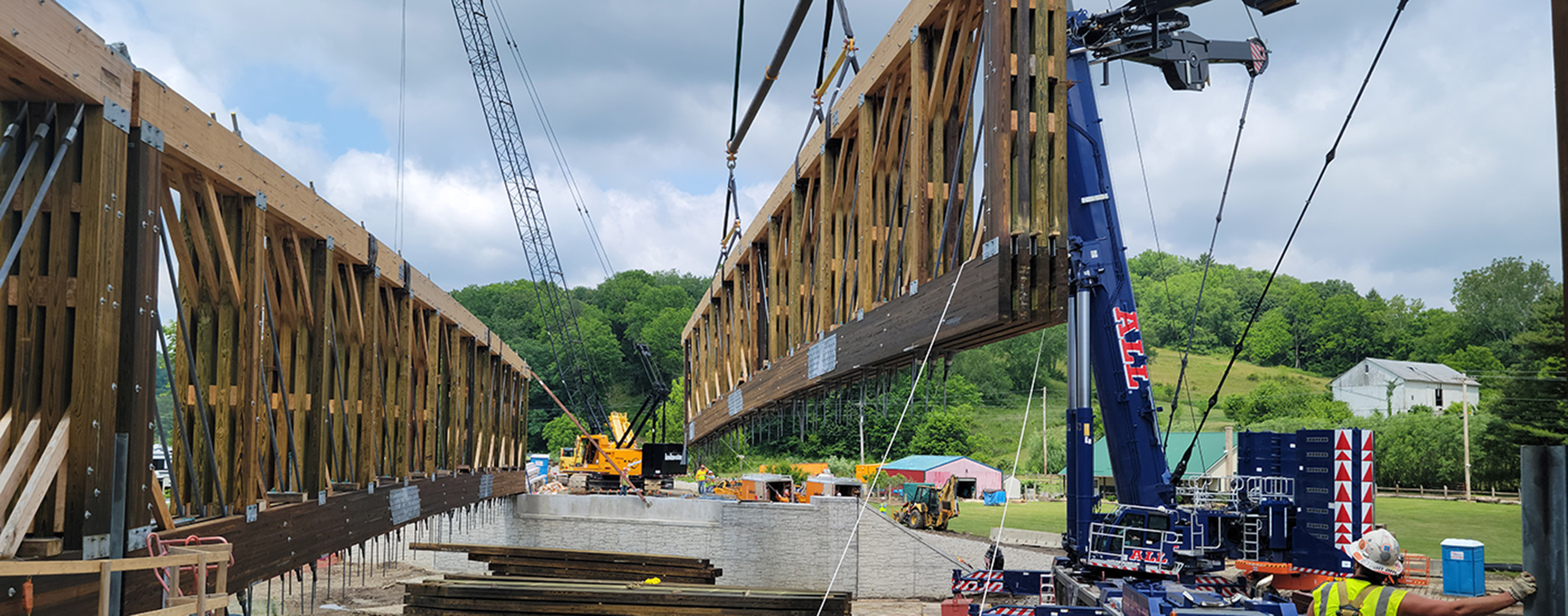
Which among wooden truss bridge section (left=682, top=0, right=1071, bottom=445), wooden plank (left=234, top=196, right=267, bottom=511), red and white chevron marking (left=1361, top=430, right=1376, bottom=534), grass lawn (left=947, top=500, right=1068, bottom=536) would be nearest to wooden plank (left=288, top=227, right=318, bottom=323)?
wooden plank (left=234, top=196, right=267, bottom=511)

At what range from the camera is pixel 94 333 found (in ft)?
21.2

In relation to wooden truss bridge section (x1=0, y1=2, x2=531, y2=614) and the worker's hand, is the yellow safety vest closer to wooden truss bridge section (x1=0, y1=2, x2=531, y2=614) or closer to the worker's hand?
the worker's hand

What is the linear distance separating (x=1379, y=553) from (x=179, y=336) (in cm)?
902

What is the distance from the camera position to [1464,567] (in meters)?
16.6

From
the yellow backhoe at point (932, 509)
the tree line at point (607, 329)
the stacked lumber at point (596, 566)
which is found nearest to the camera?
the stacked lumber at point (596, 566)

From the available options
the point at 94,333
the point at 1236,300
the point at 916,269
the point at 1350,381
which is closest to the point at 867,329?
the point at 916,269

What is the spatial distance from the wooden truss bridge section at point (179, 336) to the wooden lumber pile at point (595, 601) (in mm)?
3230

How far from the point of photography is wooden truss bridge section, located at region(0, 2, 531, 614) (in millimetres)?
6270

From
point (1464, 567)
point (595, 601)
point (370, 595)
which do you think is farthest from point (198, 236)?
point (370, 595)

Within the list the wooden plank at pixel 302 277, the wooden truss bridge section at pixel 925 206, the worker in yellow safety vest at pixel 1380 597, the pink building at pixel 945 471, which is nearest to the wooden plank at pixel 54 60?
the wooden plank at pixel 302 277

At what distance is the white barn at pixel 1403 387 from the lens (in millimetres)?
103000

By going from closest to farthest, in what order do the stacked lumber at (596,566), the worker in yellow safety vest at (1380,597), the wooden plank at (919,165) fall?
1. the worker in yellow safety vest at (1380,597)
2. the wooden plank at (919,165)
3. the stacked lumber at (596,566)

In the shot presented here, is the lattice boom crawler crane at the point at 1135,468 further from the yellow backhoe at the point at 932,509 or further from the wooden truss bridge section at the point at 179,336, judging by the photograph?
the yellow backhoe at the point at 932,509

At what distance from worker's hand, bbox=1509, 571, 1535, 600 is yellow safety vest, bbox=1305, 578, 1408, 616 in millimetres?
2079
